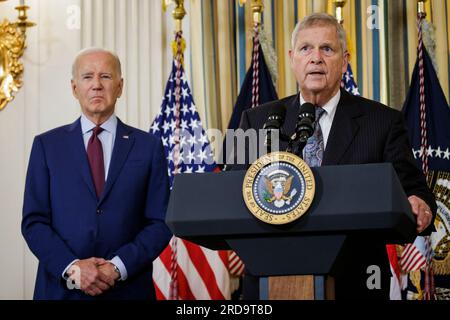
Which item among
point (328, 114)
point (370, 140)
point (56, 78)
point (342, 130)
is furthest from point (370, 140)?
point (56, 78)

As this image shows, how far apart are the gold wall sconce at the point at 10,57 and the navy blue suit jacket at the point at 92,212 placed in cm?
247

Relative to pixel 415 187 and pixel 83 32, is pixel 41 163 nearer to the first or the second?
pixel 415 187

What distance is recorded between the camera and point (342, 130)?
2.79m

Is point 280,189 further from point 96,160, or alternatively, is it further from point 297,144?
point 96,160

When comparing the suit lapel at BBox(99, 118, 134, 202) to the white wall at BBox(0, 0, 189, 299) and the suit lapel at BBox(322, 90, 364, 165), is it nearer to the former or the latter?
the suit lapel at BBox(322, 90, 364, 165)

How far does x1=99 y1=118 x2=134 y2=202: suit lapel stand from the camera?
11.1ft

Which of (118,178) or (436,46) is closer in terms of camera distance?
(118,178)

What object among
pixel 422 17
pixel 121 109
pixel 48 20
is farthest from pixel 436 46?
pixel 48 20

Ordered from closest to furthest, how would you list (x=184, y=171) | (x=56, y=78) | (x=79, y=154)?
(x=79, y=154) < (x=184, y=171) < (x=56, y=78)

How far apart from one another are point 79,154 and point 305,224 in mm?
1637

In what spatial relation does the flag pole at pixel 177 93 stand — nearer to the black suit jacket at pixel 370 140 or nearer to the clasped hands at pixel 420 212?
the black suit jacket at pixel 370 140

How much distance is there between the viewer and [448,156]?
5777mm

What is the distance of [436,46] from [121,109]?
7.47 feet

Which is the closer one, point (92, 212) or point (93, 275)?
point (93, 275)
